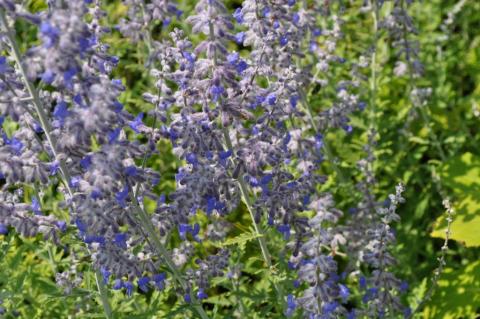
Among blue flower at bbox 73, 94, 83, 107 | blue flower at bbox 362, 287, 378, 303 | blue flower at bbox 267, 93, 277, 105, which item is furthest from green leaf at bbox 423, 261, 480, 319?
blue flower at bbox 73, 94, 83, 107

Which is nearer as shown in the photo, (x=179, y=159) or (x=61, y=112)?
(x=61, y=112)

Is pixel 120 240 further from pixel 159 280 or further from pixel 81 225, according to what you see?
pixel 159 280

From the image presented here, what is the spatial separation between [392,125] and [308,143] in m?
3.33

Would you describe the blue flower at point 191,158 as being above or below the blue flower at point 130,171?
above

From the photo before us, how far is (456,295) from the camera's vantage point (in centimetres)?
709

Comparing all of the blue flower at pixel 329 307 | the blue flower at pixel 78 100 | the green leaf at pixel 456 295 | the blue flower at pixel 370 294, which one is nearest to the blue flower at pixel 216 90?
the blue flower at pixel 78 100

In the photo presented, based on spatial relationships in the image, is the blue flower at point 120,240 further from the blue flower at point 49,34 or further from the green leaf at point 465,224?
the green leaf at point 465,224

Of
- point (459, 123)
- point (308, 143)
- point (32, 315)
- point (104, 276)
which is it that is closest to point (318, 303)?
point (308, 143)

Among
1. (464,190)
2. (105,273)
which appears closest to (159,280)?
(105,273)

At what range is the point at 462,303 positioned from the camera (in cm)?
697

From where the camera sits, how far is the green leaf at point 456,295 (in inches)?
273

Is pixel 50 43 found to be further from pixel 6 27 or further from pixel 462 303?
pixel 462 303

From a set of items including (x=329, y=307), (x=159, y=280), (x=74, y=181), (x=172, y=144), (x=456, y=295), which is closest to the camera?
(x=74, y=181)

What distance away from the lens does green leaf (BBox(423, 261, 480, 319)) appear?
6934 mm
